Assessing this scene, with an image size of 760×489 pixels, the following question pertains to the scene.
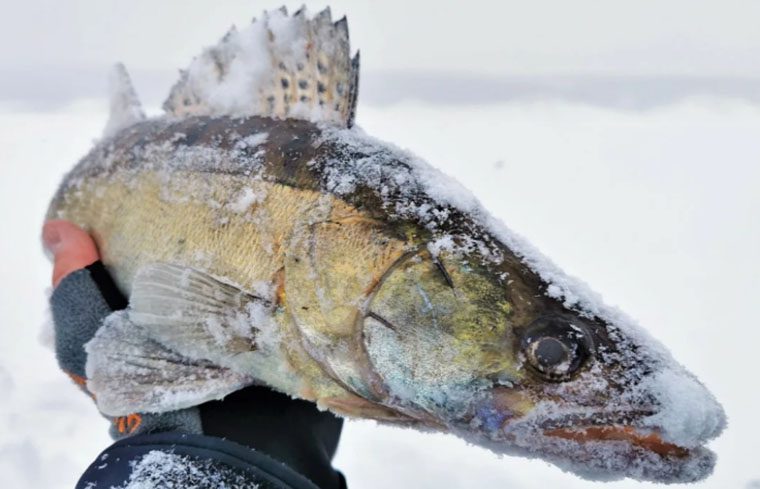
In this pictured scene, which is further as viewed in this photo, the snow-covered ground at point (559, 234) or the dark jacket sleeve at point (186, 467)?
the snow-covered ground at point (559, 234)

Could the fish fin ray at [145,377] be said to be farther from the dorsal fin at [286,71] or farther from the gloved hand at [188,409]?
the dorsal fin at [286,71]

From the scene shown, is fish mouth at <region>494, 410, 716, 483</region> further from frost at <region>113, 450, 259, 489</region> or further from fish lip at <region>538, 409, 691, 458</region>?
frost at <region>113, 450, 259, 489</region>

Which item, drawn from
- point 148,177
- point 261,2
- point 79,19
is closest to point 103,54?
point 79,19

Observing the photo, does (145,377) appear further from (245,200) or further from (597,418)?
(597,418)

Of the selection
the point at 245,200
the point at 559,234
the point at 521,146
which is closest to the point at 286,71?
the point at 245,200

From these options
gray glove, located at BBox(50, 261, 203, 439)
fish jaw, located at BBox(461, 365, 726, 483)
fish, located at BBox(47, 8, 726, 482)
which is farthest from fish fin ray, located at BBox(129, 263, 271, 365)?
fish jaw, located at BBox(461, 365, 726, 483)

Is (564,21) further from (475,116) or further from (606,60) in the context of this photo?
(475,116)

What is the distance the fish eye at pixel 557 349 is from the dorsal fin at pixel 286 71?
72 cm

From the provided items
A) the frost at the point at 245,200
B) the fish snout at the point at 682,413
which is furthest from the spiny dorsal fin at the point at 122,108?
the fish snout at the point at 682,413

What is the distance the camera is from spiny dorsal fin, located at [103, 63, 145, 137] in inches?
87.6

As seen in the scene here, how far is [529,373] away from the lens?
1.28 meters

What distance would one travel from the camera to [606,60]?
11.5 feet

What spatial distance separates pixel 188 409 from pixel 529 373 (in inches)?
32.2

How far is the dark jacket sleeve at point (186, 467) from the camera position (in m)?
1.38
